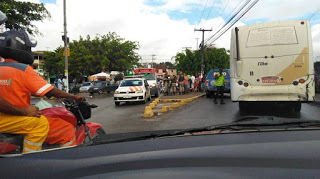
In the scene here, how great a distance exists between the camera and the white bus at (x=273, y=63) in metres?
8.05

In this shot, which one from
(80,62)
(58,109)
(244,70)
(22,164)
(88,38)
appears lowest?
(22,164)

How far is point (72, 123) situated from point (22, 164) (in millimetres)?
1276

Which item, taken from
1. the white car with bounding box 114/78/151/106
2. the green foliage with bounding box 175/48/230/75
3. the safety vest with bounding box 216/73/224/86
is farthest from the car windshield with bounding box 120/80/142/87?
the green foliage with bounding box 175/48/230/75

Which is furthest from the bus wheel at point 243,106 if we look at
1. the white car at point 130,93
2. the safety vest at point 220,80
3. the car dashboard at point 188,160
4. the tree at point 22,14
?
the tree at point 22,14

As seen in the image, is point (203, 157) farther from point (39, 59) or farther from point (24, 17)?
point (39, 59)

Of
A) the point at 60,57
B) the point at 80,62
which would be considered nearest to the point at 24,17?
the point at 80,62

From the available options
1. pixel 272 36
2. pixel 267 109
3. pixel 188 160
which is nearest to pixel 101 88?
pixel 267 109

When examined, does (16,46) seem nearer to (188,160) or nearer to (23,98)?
(23,98)

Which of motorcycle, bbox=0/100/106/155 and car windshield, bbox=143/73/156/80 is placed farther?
car windshield, bbox=143/73/156/80

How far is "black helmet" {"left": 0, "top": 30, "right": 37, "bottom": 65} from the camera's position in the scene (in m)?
Result: 2.45

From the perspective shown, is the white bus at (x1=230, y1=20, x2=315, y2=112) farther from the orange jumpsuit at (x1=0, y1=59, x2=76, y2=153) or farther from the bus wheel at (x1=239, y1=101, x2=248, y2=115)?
the orange jumpsuit at (x1=0, y1=59, x2=76, y2=153)

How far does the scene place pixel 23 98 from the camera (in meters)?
2.42

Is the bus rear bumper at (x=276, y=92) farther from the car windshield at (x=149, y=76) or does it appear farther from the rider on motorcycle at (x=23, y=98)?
the car windshield at (x=149, y=76)

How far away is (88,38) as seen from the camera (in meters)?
46.2
